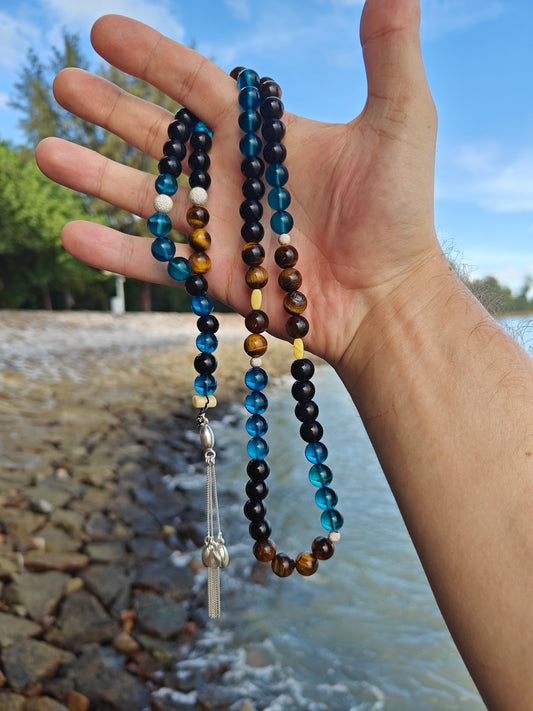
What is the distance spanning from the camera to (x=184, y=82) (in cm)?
174

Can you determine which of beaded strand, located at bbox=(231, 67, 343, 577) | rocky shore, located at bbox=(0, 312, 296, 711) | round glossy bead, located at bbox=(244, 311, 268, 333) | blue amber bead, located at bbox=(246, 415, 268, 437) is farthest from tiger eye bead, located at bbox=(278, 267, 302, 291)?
rocky shore, located at bbox=(0, 312, 296, 711)

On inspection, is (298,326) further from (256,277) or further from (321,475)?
(321,475)

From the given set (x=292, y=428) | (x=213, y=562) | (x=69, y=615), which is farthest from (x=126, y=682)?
(x=292, y=428)

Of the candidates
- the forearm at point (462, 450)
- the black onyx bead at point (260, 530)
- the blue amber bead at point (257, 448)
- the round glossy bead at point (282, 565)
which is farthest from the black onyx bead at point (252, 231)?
the round glossy bead at point (282, 565)

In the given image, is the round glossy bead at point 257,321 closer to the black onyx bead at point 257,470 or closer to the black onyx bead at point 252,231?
the black onyx bead at point 252,231

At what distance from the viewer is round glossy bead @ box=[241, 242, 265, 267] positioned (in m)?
1.63

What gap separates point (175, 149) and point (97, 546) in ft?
8.46

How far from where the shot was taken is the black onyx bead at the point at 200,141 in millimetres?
1749

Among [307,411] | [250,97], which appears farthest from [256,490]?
[250,97]

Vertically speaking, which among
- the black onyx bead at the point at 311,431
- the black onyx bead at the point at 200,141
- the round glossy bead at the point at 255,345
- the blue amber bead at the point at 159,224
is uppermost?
the black onyx bead at the point at 200,141

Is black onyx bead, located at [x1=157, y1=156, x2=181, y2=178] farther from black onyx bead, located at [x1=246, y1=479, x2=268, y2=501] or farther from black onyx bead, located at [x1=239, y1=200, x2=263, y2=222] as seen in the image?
black onyx bead, located at [x1=246, y1=479, x2=268, y2=501]

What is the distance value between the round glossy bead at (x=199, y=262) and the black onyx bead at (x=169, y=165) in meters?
0.29

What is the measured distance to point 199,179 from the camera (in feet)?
5.75

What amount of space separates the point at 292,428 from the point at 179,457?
248 centimetres
